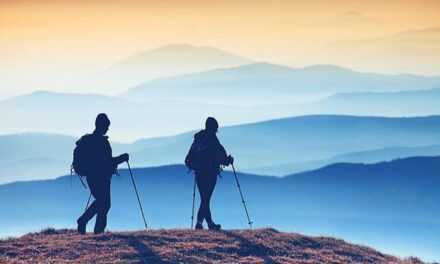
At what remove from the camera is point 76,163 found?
39.2 meters

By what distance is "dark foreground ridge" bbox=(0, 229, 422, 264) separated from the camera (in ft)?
117

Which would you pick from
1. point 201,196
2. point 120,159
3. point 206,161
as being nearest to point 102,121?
point 120,159

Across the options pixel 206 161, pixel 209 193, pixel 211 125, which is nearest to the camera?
pixel 211 125

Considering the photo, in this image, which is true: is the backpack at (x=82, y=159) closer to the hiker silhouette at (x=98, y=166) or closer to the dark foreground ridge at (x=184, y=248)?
the hiker silhouette at (x=98, y=166)

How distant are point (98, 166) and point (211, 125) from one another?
11.4 feet

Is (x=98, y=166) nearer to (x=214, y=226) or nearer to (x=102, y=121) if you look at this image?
(x=102, y=121)

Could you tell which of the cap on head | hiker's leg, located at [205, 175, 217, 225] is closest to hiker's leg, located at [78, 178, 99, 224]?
the cap on head

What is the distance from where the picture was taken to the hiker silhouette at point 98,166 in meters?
39.1

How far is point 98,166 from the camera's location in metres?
39.2

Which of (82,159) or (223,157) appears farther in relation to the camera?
(223,157)

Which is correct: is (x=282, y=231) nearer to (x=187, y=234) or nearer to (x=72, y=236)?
(x=187, y=234)

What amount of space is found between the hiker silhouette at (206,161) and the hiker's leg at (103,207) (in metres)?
2.70

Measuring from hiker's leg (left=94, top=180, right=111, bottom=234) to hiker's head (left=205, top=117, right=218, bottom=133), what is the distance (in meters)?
3.35

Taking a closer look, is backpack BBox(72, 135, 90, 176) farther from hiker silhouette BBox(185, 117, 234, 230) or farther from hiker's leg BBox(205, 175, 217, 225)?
hiker's leg BBox(205, 175, 217, 225)
